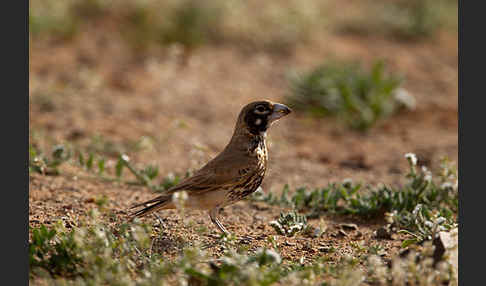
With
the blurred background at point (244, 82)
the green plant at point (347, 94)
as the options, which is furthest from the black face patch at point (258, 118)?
the green plant at point (347, 94)

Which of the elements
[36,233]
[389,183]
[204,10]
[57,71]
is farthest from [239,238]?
[204,10]

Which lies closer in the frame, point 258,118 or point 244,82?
point 258,118

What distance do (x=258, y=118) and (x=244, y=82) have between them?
5.62 meters

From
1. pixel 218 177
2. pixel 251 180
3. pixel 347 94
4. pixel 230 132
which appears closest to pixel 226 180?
pixel 218 177

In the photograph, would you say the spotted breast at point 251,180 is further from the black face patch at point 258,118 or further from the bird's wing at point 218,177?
the black face patch at point 258,118

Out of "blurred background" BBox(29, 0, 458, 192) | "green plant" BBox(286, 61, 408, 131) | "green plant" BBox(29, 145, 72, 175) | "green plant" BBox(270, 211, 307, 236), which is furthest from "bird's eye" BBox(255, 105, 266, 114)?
"green plant" BBox(286, 61, 408, 131)

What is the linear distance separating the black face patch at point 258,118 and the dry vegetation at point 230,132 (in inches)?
29.6

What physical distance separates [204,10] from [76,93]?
331cm

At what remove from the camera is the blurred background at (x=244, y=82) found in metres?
8.08

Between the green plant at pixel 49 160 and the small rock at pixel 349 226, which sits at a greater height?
the green plant at pixel 49 160

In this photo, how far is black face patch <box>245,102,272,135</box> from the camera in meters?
5.35

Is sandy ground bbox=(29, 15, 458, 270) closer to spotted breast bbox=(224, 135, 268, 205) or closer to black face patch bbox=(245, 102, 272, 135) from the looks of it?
spotted breast bbox=(224, 135, 268, 205)

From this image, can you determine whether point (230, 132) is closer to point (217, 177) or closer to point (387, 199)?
point (387, 199)

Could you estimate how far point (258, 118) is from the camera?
5.36 meters
